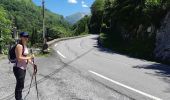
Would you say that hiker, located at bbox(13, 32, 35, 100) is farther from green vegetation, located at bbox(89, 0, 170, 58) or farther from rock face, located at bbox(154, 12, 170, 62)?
green vegetation, located at bbox(89, 0, 170, 58)

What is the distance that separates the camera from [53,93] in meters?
10.3

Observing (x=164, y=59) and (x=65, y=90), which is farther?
(x=164, y=59)

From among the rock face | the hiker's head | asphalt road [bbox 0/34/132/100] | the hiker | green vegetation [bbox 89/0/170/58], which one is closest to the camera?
the hiker

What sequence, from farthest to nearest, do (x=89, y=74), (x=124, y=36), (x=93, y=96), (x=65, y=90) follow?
1. (x=124, y=36)
2. (x=89, y=74)
3. (x=65, y=90)
4. (x=93, y=96)

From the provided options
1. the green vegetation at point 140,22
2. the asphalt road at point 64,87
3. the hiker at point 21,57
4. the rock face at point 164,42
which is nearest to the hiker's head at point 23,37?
the hiker at point 21,57

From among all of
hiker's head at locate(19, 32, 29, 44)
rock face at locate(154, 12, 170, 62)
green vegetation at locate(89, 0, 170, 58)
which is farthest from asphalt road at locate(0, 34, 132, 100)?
green vegetation at locate(89, 0, 170, 58)

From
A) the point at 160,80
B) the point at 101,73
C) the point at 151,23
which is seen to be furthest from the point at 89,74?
the point at 151,23

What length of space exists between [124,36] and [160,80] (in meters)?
31.3

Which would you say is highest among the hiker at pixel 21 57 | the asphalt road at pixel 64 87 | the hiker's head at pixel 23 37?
the hiker's head at pixel 23 37

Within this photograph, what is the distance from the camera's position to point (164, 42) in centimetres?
2467

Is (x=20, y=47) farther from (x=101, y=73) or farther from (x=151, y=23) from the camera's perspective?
(x=151, y=23)

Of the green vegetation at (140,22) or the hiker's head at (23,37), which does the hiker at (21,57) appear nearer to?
the hiker's head at (23,37)

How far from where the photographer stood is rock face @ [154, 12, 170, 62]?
23.2 metres

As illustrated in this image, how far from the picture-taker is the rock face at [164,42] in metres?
23.2
